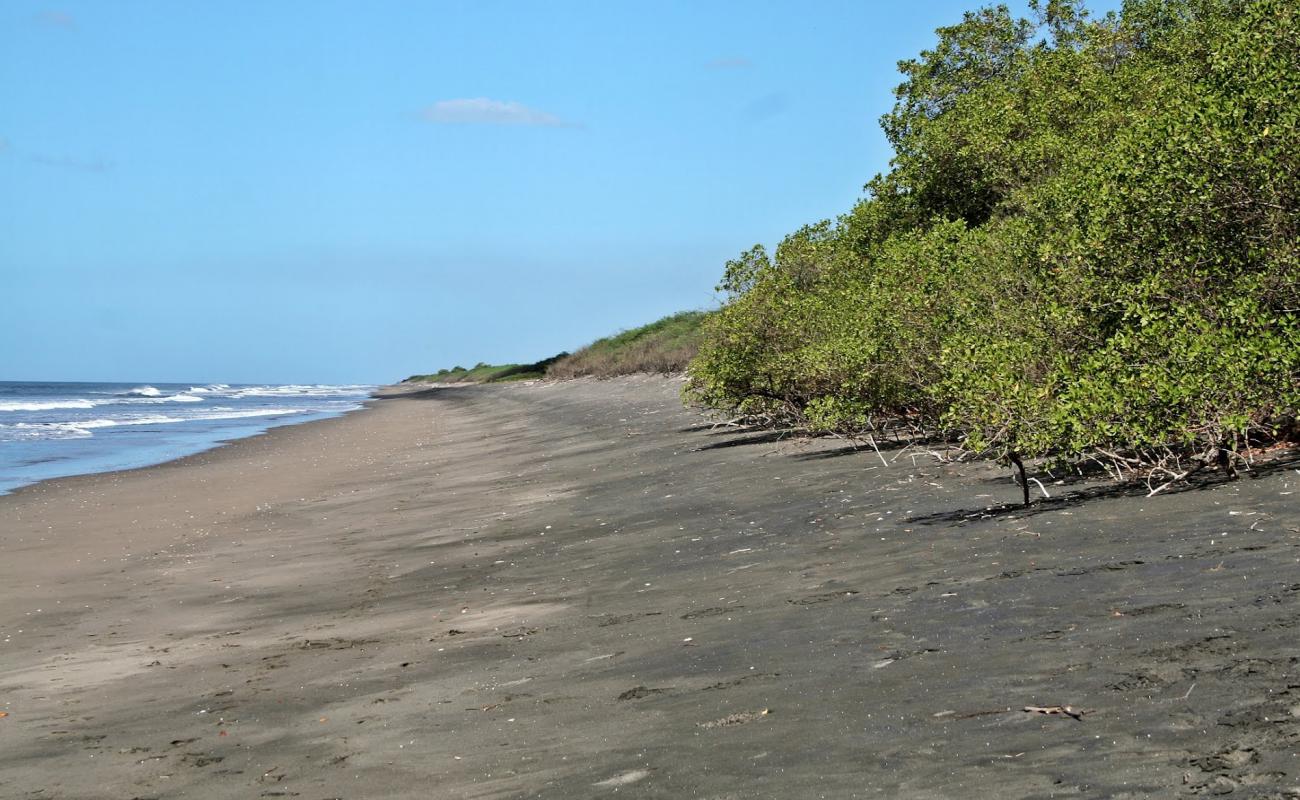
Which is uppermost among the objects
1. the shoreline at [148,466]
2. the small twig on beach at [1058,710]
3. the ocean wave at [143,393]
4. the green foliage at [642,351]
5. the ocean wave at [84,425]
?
the ocean wave at [143,393]

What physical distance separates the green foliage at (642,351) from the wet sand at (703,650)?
44.1 m

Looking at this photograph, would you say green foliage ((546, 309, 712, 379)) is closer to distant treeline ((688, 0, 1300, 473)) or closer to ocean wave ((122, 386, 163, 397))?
distant treeline ((688, 0, 1300, 473))

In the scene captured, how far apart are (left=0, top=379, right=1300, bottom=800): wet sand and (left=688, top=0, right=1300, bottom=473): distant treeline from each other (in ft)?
3.03

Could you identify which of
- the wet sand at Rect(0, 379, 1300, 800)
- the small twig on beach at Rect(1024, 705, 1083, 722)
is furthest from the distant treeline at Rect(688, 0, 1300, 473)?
the small twig on beach at Rect(1024, 705, 1083, 722)

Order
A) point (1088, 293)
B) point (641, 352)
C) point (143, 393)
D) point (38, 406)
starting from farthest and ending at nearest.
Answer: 1. point (143, 393)
2. point (38, 406)
3. point (641, 352)
4. point (1088, 293)

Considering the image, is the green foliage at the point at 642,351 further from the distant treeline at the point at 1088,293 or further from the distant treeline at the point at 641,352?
the distant treeline at the point at 1088,293

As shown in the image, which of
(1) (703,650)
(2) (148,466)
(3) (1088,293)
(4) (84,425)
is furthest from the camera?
(4) (84,425)

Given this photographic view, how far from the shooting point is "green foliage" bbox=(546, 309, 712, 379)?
6380cm

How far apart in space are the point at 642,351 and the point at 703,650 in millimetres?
65920

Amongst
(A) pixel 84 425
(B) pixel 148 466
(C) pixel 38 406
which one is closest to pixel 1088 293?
(B) pixel 148 466

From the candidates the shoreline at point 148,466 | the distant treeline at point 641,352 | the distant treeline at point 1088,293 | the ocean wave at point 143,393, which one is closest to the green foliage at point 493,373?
the distant treeline at point 641,352

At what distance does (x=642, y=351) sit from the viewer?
73812mm

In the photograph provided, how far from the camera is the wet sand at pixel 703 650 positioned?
5.50m

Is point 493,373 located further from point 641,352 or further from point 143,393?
point 641,352
